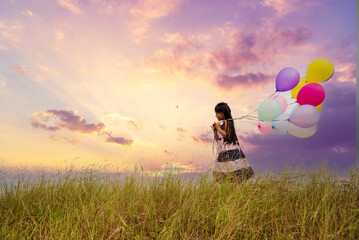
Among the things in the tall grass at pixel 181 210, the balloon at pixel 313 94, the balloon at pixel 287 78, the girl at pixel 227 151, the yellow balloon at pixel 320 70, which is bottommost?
the tall grass at pixel 181 210

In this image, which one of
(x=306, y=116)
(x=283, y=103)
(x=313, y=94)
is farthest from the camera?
(x=283, y=103)

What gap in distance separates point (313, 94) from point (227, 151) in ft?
6.72

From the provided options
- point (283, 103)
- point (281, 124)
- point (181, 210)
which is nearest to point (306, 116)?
point (281, 124)

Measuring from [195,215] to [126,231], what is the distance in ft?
2.80

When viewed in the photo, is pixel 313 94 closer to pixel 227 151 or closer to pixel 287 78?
pixel 287 78

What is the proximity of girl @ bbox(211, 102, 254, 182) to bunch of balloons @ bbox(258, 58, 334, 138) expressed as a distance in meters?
0.70

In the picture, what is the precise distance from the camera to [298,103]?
6.37m

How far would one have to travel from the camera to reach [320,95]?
5867mm

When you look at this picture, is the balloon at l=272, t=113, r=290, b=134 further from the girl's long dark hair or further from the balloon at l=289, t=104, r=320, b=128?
the girl's long dark hair

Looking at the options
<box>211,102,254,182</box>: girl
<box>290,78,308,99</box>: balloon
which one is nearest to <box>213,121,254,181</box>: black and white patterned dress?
<box>211,102,254,182</box>: girl

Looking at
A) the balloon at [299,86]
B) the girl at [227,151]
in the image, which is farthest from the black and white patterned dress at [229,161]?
the balloon at [299,86]

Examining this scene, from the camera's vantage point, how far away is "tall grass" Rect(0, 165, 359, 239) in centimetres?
352

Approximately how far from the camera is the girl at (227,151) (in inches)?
214

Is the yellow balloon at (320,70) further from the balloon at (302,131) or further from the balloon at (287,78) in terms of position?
the balloon at (302,131)
